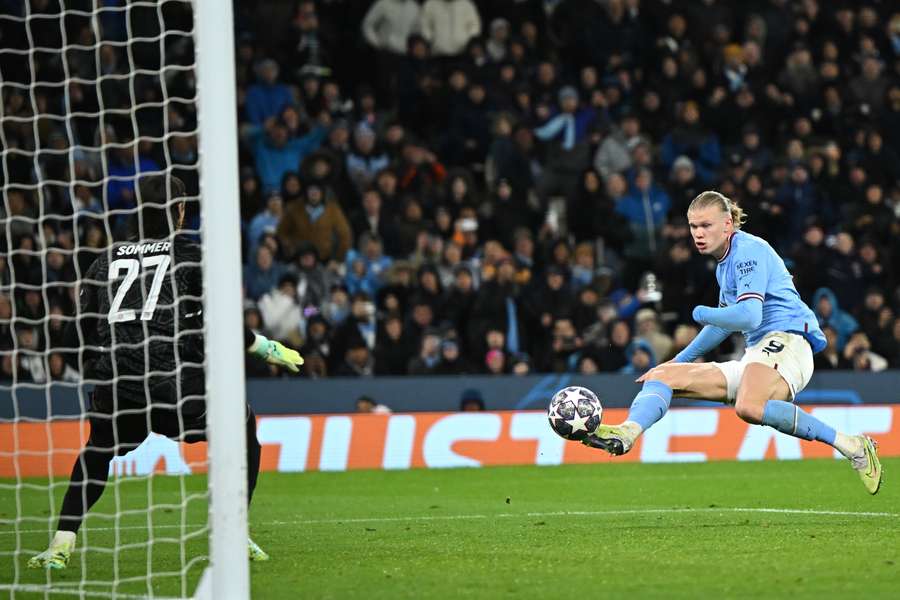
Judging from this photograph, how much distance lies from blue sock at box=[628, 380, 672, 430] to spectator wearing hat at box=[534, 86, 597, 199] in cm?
957

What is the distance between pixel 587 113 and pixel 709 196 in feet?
33.6

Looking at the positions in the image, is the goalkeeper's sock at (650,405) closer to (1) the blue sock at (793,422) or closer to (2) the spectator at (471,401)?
(1) the blue sock at (793,422)

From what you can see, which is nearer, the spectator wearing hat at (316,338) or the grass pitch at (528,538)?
the grass pitch at (528,538)

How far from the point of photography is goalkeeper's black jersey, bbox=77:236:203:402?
23.0ft

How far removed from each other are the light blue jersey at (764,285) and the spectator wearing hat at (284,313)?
781 cm

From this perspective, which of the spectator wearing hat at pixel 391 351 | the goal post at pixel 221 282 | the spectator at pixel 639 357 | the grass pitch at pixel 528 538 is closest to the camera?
the goal post at pixel 221 282

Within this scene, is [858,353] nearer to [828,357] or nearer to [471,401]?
[828,357]

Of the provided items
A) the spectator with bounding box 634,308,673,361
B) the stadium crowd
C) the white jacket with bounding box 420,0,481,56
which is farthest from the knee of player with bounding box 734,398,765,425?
the white jacket with bounding box 420,0,481,56

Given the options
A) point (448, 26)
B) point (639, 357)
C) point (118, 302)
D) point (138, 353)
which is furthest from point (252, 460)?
point (448, 26)

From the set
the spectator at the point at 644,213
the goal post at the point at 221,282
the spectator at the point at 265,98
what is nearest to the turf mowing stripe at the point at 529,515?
the goal post at the point at 221,282

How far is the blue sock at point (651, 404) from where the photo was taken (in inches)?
314

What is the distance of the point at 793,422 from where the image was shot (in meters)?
8.02

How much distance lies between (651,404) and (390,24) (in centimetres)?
1165

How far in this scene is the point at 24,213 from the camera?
15109mm
